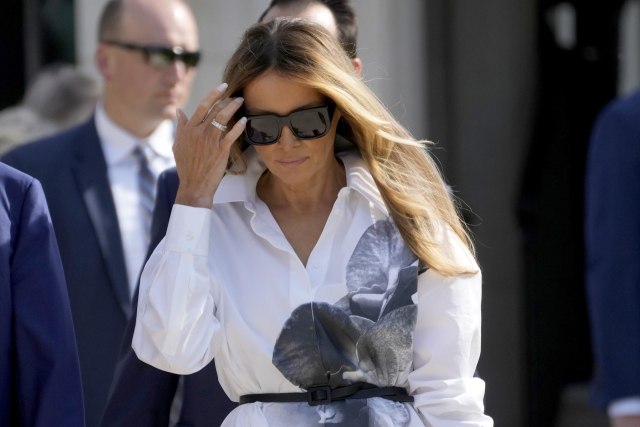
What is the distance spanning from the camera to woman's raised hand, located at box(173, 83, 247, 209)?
2264 millimetres

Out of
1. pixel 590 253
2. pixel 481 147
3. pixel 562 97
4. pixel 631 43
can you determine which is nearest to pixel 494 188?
pixel 481 147

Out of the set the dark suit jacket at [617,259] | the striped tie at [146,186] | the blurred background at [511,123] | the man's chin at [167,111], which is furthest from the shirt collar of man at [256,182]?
the blurred background at [511,123]

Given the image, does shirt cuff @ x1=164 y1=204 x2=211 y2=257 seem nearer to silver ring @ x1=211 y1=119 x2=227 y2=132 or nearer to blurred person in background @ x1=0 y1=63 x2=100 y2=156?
silver ring @ x1=211 y1=119 x2=227 y2=132

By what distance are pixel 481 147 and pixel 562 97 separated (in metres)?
0.59

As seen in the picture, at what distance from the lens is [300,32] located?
7.66 ft

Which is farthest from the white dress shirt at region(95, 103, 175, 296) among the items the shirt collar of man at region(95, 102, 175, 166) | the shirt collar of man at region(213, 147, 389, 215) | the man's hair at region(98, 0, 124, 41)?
the shirt collar of man at region(213, 147, 389, 215)

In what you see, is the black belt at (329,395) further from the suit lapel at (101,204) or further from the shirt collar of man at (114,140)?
the shirt collar of man at (114,140)

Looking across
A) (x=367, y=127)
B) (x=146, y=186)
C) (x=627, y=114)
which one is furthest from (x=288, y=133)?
(x=146, y=186)

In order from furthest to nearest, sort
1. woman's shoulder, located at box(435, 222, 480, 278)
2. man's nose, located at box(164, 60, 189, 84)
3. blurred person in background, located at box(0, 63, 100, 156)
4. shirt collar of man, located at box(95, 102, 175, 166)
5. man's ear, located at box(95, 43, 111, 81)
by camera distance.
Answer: blurred person in background, located at box(0, 63, 100, 156), man's ear, located at box(95, 43, 111, 81), man's nose, located at box(164, 60, 189, 84), shirt collar of man, located at box(95, 102, 175, 166), woman's shoulder, located at box(435, 222, 480, 278)

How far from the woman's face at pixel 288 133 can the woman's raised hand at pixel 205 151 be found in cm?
5

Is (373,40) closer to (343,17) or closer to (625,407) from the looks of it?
(343,17)

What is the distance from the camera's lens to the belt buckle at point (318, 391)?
2209 mm

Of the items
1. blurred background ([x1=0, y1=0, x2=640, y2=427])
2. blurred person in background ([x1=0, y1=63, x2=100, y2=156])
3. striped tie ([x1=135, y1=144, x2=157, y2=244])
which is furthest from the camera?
blurred background ([x1=0, y1=0, x2=640, y2=427])

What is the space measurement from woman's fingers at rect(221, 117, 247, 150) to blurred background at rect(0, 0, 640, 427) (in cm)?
344
